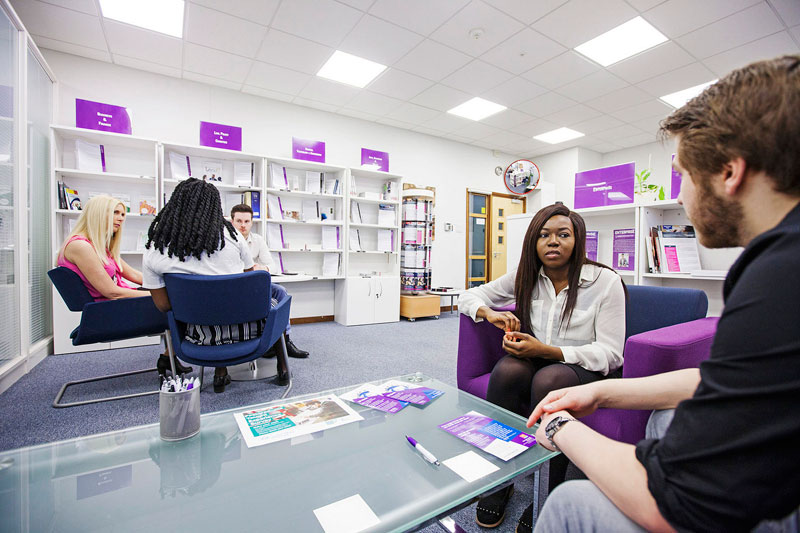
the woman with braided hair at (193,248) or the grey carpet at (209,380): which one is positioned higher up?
the woman with braided hair at (193,248)

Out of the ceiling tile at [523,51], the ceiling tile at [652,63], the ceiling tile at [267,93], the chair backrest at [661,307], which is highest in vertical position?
the ceiling tile at [652,63]

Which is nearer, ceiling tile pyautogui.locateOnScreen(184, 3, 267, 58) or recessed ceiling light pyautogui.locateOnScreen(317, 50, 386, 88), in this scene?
ceiling tile pyautogui.locateOnScreen(184, 3, 267, 58)

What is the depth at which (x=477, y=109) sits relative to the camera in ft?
16.6

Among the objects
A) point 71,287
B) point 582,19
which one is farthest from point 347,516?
point 582,19

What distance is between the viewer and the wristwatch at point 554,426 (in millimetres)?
757

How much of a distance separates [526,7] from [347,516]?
3576 millimetres

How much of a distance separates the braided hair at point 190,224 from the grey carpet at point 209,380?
953mm

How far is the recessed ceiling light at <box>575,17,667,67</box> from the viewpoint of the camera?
328 cm

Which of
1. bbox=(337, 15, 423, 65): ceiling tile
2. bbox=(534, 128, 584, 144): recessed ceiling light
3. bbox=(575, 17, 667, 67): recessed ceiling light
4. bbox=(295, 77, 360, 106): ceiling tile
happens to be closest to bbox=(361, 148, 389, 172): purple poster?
bbox=(295, 77, 360, 106): ceiling tile

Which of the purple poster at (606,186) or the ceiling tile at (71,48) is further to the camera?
the ceiling tile at (71,48)

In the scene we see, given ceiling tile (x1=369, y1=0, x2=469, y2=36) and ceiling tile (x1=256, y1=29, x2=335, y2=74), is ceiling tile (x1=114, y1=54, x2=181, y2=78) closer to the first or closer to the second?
ceiling tile (x1=256, y1=29, x2=335, y2=74)

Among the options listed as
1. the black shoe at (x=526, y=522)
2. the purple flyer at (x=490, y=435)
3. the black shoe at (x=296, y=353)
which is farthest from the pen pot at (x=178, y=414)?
the black shoe at (x=296, y=353)

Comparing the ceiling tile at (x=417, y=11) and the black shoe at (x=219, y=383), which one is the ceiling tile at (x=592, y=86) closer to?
the ceiling tile at (x=417, y=11)

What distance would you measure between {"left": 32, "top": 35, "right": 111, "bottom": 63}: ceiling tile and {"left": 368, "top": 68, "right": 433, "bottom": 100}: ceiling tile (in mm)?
2690
